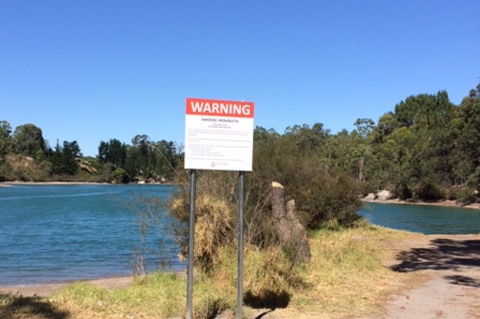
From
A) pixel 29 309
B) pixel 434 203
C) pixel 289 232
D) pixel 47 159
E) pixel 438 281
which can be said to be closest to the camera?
pixel 29 309

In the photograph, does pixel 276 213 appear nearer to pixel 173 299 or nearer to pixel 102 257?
pixel 173 299

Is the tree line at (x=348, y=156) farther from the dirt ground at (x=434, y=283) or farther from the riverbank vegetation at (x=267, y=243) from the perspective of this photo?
the dirt ground at (x=434, y=283)

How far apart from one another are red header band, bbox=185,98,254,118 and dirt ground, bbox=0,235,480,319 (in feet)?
9.16

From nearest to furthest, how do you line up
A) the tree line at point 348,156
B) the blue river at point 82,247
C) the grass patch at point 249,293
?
the grass patch at point 249,293, the blue river at point 82,247, the tree line at point 348,156

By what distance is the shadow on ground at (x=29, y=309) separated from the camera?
6055mm

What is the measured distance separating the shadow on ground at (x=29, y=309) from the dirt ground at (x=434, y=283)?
2.75 metres

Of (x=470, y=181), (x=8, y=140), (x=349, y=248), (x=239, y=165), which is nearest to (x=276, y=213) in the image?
(x=349, y=248)

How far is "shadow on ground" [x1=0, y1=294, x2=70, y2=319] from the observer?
19.9 ft

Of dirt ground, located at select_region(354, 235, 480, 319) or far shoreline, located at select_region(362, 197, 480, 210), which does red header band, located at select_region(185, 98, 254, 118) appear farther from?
far shoreline, located at select_region(362, 197, 480, 210)

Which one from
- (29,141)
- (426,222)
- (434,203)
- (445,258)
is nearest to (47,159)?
(29,141)

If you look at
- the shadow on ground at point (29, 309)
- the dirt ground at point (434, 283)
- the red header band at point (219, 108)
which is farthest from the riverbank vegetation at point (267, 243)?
the red header band at point (219, 108)

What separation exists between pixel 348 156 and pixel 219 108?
89877mm

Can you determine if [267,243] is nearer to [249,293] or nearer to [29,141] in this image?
[249,293]

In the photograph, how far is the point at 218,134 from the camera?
20.3 ft
